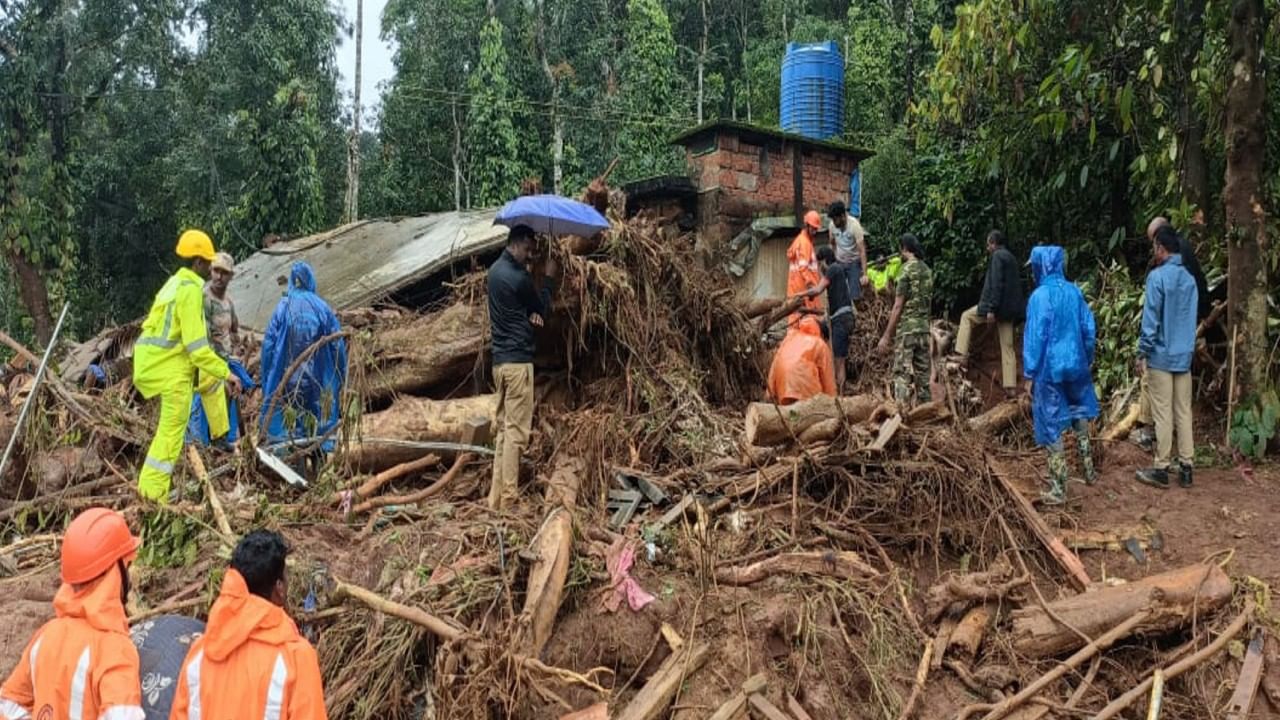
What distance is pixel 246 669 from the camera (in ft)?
7.81

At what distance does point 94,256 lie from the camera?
19.9m

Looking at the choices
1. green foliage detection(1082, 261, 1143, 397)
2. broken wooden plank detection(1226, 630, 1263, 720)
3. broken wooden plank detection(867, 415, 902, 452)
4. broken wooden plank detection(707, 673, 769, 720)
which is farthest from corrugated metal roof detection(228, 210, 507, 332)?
broken wooden plank detection(1226, 630, 1263, 720)

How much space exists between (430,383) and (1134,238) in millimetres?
7333

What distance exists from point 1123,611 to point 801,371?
2889mm

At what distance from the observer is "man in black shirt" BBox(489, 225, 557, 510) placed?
5488mm

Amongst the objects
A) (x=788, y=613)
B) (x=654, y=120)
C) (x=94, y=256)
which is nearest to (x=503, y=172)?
(x=654, y=120)

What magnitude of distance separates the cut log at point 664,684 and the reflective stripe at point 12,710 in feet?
7.23

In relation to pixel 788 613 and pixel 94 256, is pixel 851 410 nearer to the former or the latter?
pixel 788 613

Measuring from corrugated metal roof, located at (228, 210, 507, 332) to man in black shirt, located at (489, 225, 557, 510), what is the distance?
294 centimetres

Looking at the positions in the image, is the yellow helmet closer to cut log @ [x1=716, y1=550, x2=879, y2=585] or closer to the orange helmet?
the orange helmet

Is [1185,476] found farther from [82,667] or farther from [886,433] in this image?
[82,667]

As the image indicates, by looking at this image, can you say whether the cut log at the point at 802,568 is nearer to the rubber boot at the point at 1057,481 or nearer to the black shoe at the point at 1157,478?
the rubber boot at the point at 1057,481

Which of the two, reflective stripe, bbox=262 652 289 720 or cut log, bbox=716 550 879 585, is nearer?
reflective stripe, bbox=262 652 289 720

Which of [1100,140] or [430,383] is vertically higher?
[1100,140]
